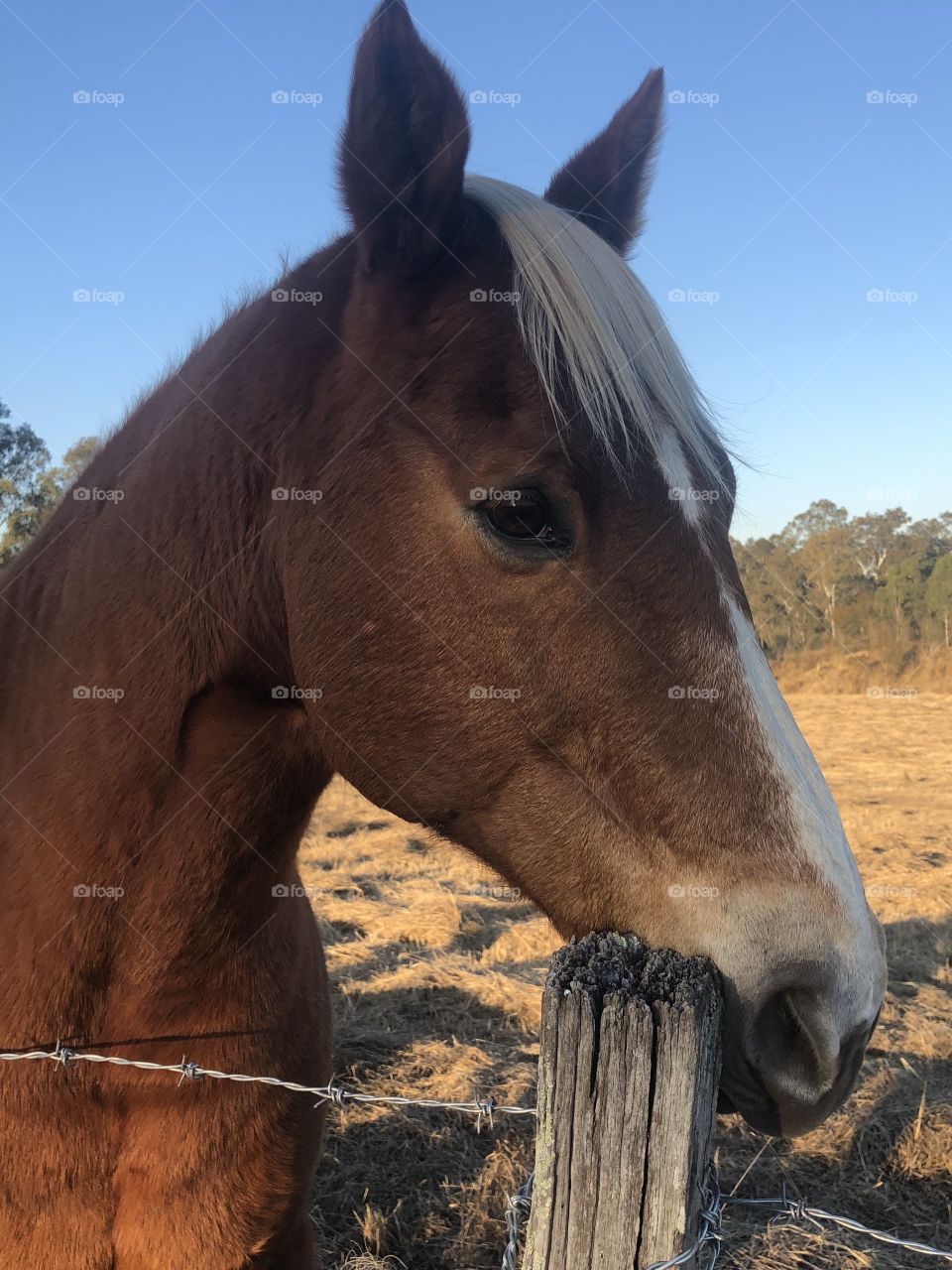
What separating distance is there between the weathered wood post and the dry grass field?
32.6 inches

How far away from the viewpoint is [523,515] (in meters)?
1.79

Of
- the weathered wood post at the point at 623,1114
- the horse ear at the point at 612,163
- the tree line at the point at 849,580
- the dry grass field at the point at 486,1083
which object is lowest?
the dry grass field at the point at 486,1083

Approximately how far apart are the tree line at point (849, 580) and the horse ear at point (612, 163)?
1156 centimetres

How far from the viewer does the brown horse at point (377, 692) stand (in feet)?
5.45

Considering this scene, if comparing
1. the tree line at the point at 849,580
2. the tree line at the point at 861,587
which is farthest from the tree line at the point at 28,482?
the tree line at the point at 861,587

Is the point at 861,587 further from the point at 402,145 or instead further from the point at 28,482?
the point at 402,145

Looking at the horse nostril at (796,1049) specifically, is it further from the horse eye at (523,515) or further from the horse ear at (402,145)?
the horse ear at (402,145)

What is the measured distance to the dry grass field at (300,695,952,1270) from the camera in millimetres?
3721

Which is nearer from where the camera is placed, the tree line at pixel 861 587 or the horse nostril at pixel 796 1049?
the horse nostril at pixel 796 1049

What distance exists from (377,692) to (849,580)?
40.1 m

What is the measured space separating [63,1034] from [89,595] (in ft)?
3.42

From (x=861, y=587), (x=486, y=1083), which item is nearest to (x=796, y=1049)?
(x=486, y=1083)

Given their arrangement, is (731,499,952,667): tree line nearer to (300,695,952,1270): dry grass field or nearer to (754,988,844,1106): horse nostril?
(300,695,952,1270): dry grass field

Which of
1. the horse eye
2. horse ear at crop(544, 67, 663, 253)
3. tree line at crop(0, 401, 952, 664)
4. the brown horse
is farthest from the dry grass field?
tree line at crop(0, 401, 952, 664)
